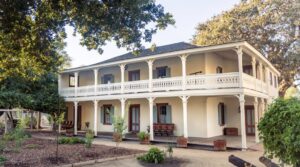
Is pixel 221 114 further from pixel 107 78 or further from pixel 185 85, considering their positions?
pixel 107 78

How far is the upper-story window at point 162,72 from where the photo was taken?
2166 cm

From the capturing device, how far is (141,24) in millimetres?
9016

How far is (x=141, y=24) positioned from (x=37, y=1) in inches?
133

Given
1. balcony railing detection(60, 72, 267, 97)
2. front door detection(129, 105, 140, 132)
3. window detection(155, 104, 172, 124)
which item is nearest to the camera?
balcony railing detection(60, 72, 267, 97)

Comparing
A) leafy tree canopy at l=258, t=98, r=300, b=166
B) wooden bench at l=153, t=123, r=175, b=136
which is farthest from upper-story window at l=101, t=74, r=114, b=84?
leafy tree canopy at l=258, t=98, r=300, b=166

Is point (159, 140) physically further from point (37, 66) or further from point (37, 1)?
point (37, 1)

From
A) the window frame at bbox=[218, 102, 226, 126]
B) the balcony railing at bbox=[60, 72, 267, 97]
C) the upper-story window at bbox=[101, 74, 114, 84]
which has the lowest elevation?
the window frame at bbox=[218, 102, 226, 126]

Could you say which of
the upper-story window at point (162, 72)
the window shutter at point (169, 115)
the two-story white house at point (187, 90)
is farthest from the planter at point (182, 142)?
the upper-story window at point (162, 72)

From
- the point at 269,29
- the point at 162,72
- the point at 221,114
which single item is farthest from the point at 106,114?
the point at 269,29

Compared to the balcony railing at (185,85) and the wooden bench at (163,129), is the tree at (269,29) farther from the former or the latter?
the wooden bench at (163,129)

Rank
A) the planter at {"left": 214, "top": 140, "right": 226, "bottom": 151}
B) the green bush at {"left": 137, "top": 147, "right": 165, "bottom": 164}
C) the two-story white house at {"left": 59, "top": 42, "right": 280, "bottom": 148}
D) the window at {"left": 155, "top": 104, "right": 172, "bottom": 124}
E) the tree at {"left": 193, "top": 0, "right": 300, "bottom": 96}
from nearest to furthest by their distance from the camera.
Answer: the green bush at {"left": 137, "top": 147, "right": 165, "bottom": 164} → the planter at {"left": 214, "top": 140, "right": 226, "bottom": 151} → the two-story white house at {"left": 59, "top": 42, "right": 280, "bottom": 148} → the window at {"left": 155, "top": 104, "right": 172, "bottom": 124} → the tree at {"left": 193, "top": 0, "right": 300, "bottom": 96}

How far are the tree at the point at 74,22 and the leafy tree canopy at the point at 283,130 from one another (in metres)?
4.56

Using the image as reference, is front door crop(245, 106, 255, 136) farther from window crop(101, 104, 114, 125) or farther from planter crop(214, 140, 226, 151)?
window crop(101, 104, 114, 125)

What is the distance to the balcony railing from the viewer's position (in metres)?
16.2
